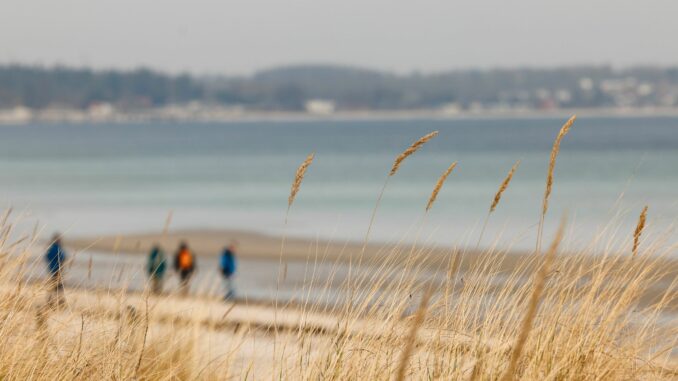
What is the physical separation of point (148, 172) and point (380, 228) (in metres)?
46.7

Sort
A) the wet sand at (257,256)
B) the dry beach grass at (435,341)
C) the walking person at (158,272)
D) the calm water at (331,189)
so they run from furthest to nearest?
the calm water at (331,189) → the wet sand at (257,256) → the walking person at (158,272) → the dry beach grass at (435,341)

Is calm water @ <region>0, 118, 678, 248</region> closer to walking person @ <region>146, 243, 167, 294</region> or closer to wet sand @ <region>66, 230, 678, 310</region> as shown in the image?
wet sand @ <region>66, 230, 678, 310</region>

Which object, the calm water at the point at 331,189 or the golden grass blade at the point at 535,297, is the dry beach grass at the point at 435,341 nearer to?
the calm water at the point at 331,189

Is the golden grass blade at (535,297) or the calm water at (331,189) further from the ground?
the golden grass blade at (535,297)

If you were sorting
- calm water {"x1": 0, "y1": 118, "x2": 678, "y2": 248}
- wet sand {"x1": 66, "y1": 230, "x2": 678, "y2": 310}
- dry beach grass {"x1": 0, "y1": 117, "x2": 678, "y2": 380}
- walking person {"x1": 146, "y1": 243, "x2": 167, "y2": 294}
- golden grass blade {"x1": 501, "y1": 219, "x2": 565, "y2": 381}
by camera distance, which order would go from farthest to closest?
calm water {"x1": 0, "y1": 118, "x2": 678, "y2": 248}, wet sand {"x1": 66, "y1": 230, "x2": 678, "y2": 310}, walking person {"x1": 146, "y1": 243, "x2": 167, "y2": 294}, dry beach grass {"x1": 0, "y1": 117, "x2": 678, "y2": 380}, golden grass blade {"x1": 501, "y1": 219, "x2": 565, "y2": 381}

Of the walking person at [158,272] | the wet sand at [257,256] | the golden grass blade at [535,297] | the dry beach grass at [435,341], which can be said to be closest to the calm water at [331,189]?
the dry beach grass at [435,341]

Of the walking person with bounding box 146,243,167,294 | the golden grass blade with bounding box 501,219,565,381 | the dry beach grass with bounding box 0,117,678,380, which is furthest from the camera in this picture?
the walking person with bounding box 146,243,167,294

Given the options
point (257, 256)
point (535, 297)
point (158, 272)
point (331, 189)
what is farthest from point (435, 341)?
point (331, 189)

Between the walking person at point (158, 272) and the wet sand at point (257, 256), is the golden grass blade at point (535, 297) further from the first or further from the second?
the wet sand at point (257, 256)

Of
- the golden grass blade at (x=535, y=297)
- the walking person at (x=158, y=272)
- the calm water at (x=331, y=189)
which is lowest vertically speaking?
the calm water at (x=331, y=189)

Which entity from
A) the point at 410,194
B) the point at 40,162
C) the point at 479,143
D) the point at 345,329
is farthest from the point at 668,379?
the point at 479,143

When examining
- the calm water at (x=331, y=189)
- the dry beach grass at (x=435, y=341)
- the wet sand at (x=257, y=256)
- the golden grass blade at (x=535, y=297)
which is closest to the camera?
the golden grass blade at (x=535, y=297)

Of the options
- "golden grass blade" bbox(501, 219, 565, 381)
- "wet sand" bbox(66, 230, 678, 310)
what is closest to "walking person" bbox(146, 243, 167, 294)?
"golden grass blade" bbox(501, 219, 565, 381)

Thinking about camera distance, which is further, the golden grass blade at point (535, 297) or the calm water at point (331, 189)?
the calm water at point (331, 189)
